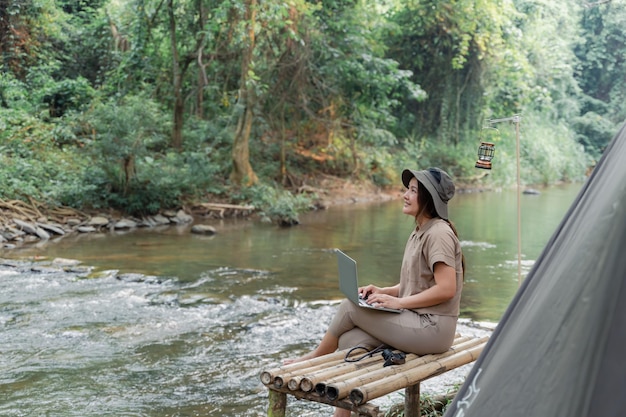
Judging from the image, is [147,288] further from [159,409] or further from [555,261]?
[555,261]

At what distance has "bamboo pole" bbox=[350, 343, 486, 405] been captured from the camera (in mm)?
3428

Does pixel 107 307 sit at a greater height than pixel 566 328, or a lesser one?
lesser

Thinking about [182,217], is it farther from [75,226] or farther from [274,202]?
[75,226]

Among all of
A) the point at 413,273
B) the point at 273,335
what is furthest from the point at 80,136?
the point at 413,273

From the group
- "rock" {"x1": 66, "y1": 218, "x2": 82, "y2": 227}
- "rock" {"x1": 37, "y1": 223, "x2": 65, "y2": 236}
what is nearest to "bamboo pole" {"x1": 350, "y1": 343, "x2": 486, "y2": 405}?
"rock" {"x1": 37, "y1": 223, "x2": 65, "y2": 236}

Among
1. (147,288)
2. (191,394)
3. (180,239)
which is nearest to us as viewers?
(191,394)

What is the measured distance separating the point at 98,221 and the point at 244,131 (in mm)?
4637

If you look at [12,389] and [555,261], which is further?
[12,389]

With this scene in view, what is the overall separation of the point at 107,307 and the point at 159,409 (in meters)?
3.28

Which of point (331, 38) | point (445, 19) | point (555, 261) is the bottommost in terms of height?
point (555, 261)

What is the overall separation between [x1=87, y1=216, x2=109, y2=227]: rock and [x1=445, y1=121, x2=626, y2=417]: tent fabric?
12766mm

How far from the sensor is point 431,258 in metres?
3.98

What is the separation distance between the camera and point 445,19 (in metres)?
23.6

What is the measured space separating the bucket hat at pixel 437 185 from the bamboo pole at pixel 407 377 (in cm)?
75
